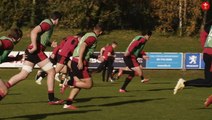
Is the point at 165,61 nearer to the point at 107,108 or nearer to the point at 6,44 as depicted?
the point at 107,108

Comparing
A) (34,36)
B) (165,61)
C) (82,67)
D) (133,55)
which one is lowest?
(165,61)

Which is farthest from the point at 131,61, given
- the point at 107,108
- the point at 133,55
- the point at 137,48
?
the point at 107,108

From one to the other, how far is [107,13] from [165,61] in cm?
1960

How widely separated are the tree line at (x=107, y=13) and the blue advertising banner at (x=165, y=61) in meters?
18.2

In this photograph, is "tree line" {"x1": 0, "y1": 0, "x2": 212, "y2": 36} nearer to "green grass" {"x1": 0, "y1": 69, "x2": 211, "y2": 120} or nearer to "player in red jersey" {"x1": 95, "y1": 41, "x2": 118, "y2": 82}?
"player in red jersey" {"x1": 95, "y1": 41, "x2": 118, "y2": 82}

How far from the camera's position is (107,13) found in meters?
53.9

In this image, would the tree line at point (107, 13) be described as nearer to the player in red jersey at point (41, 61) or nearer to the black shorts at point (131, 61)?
the black shorts at point (131, 61)

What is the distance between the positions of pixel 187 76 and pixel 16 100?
65.2 ft

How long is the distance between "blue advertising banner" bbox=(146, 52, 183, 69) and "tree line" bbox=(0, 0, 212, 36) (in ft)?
59.8

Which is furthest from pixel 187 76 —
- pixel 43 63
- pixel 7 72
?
pixel 43 63

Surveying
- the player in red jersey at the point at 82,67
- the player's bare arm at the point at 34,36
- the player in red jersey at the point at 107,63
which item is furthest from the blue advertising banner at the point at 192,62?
the player's bare arm at the point at 34,36

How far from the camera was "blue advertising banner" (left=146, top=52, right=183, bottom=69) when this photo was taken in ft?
115

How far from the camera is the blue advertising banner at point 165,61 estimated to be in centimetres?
3494

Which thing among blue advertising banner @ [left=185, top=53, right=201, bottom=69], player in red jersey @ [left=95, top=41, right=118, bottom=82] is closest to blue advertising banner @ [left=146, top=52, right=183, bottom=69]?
blue advertising banner @ [left=185, top=53, right=201, bottom=69]
